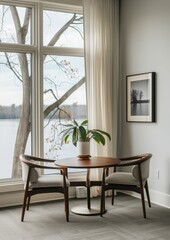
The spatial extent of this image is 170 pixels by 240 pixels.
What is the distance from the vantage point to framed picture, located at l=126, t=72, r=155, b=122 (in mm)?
4703

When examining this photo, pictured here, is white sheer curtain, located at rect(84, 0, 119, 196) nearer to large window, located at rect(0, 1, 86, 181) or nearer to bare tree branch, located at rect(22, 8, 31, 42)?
large window, located at rect(0, 1, 86, 181)

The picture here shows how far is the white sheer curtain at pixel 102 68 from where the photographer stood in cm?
508

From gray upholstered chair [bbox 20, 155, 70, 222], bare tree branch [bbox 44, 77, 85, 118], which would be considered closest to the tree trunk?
bare tree branch [bbox 44, 77, 85, 118]

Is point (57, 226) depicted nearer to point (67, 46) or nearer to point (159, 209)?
point (159, 209)

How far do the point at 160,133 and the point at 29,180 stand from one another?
1.81 metres

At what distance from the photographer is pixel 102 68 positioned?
515 cm

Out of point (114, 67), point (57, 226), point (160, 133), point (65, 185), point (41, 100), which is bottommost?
point (57, 226)

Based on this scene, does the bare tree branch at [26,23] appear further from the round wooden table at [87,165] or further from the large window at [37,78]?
the round wooden table at [87,165]

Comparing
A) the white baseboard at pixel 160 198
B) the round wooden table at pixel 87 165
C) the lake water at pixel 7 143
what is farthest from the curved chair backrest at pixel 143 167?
the lake water at pixel 7 143

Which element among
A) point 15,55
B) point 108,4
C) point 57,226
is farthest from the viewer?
point 108,4

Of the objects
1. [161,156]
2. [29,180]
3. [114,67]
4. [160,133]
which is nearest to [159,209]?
[161,156]

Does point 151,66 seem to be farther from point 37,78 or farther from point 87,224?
point 87,224

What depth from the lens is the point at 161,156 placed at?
4617 mm

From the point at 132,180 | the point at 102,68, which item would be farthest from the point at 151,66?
the point at 132,180
